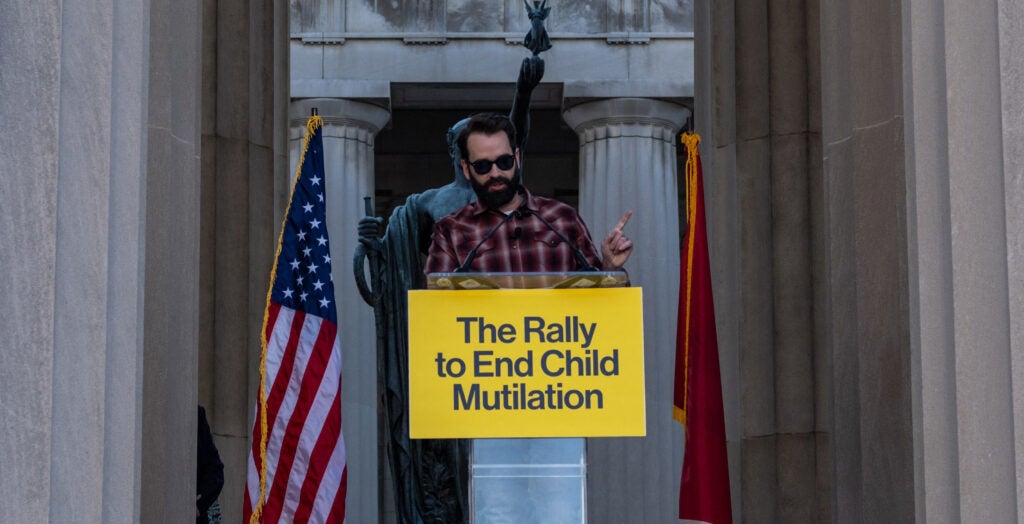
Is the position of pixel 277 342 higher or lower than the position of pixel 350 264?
lower

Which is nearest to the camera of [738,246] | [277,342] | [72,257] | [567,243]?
[72,257]

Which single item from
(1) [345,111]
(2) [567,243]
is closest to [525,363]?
(2) [567,243]

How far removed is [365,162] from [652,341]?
5.19 metres

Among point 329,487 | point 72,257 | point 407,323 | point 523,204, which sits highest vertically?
point 523,204

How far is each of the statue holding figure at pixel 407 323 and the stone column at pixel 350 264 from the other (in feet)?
47.6

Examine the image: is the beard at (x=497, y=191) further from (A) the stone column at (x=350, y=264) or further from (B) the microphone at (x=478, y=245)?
(A) the stone column at (x=350, y=264)

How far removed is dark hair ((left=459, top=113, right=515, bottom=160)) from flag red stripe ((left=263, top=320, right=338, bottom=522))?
1931mm

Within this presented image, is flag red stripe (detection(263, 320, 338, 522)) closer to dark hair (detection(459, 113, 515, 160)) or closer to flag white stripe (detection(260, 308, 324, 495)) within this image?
flag white stripe (detection(260, 308, 324, 495))

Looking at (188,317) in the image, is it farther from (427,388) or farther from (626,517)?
(626,517)

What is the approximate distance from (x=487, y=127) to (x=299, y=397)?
2418 mm

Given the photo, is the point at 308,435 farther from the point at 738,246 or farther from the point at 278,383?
the point at 738,246

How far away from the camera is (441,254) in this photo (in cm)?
1243

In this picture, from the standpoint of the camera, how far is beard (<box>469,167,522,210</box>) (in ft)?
40.1

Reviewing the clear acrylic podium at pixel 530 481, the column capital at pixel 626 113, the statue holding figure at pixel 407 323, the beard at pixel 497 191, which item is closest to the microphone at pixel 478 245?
the beard at pixel 497 191
